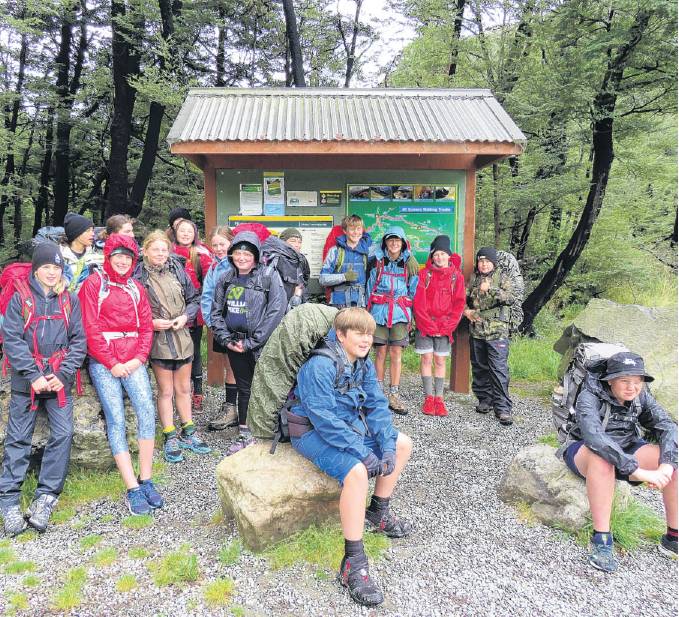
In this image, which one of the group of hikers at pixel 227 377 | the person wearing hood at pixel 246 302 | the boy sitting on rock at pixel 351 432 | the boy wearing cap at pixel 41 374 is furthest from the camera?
the person wearing hood at pixel 246 302

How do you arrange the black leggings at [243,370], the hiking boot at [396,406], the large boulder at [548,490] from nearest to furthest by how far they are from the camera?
the large boulder at [548,490] < the black leggings at [243,370] < the hiking boot at [396,406]

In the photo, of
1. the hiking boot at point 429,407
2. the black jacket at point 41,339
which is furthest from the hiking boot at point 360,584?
the hiking boot at point 429,407

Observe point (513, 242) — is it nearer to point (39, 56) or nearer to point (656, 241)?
point (656, 241)

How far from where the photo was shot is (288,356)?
328 centimetres

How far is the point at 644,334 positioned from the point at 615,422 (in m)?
3.37

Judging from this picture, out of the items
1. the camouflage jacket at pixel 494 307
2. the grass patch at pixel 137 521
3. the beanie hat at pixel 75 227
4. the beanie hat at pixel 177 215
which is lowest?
the grass patch at pixel 137 521

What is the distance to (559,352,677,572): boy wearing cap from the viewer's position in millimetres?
3174

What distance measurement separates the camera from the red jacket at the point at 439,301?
5766mm

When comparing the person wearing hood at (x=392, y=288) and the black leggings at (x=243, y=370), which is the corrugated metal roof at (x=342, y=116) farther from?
the black leggings at (x=243, y=370)

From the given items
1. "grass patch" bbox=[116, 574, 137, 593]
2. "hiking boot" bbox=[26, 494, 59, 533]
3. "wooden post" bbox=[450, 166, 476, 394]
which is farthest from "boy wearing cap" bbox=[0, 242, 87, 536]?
"wooden post" bbox=[450, 166, 476, 394]

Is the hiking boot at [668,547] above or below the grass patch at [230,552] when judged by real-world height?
below

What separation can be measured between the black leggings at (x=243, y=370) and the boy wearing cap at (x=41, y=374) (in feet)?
4.50

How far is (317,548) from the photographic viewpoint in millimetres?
3215

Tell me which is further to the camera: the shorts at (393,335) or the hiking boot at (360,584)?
the shorts at (393,335)
